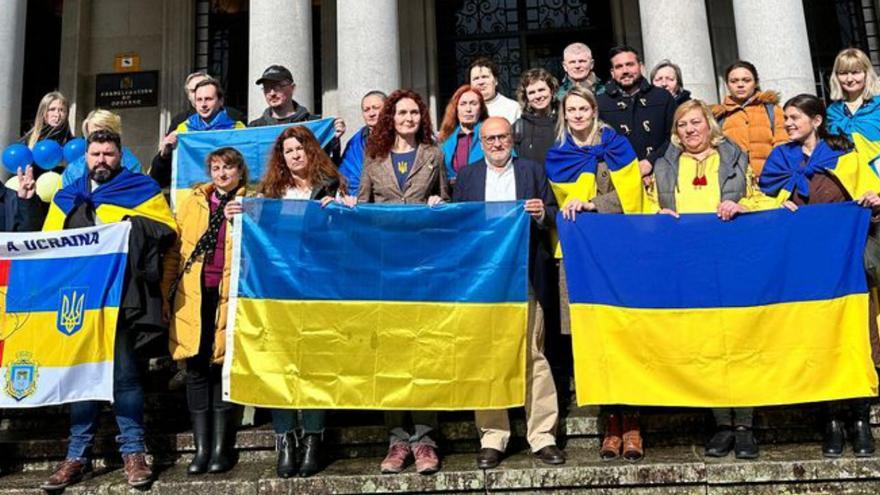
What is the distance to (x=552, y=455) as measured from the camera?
4.66m

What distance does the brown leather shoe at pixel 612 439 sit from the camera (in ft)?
15.5

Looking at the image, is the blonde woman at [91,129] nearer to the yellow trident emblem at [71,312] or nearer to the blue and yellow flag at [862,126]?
the yellow trident emblem at [71,312]

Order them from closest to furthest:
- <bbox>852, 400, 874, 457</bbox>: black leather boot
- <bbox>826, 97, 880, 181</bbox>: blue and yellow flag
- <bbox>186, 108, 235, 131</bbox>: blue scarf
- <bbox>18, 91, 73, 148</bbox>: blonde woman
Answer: <bbox>852, 400, 874, 457</bbox>: black leather boot → <bbox>826, 97, 880, 181</bbox>: blue and yellow flag → <bbox>18, 91, 73, 148</bbox>: blonde woman → <bbox>186, 108, 235, 131</bbox>: blue scarf

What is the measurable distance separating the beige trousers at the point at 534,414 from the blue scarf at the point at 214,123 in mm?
3727

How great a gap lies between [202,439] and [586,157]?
Answer: 329 cm

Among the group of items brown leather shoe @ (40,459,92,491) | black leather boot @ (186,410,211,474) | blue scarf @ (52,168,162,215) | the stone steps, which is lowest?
the stone steps

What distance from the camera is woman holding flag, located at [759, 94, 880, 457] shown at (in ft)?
15.9

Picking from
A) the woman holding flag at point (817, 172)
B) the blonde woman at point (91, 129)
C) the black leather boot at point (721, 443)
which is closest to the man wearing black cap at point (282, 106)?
the blonde woman at point (91, 129)

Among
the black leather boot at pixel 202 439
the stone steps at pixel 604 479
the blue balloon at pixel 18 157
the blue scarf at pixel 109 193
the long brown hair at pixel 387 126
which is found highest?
the blue balloon at pixel 18 157

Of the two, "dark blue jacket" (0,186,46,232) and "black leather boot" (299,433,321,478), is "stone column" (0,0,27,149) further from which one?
"black leather boot" (299,433,321,478)

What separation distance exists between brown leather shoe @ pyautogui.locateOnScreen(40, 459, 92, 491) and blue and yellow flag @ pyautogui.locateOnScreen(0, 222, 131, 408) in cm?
42

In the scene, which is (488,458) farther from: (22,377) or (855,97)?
(855,97)

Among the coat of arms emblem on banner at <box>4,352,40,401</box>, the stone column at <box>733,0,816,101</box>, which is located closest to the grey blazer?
the coat of arms emblem on banner at <box>4,352,40,401</box>

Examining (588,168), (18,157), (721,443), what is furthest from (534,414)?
(18,157)
